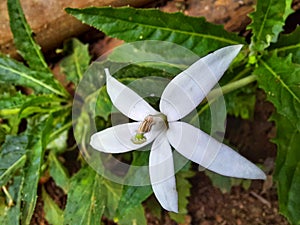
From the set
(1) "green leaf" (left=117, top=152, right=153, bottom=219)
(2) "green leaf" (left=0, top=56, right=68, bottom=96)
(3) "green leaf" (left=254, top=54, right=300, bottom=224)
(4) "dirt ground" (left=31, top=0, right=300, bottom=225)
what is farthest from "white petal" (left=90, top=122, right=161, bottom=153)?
(4) "dirt ground" (left=31, top=0, right=300, bottom=225)

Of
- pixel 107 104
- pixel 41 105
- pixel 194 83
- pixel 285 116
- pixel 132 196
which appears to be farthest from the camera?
pixel 41 105

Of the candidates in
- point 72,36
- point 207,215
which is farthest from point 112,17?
point 207,215

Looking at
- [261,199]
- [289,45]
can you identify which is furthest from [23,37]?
[261,199]

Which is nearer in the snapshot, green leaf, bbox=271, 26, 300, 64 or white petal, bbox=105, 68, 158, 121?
white petal, bbox=105, 68, 158, 121

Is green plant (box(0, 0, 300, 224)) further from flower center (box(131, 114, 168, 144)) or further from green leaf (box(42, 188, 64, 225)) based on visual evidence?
flower center (box(131, 114, 168, 144))

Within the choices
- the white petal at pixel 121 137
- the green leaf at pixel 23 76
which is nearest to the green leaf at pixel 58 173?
the green leaf at pixel 23 76

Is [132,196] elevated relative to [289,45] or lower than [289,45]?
lower

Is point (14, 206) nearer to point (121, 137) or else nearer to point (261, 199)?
point (121, 137)
